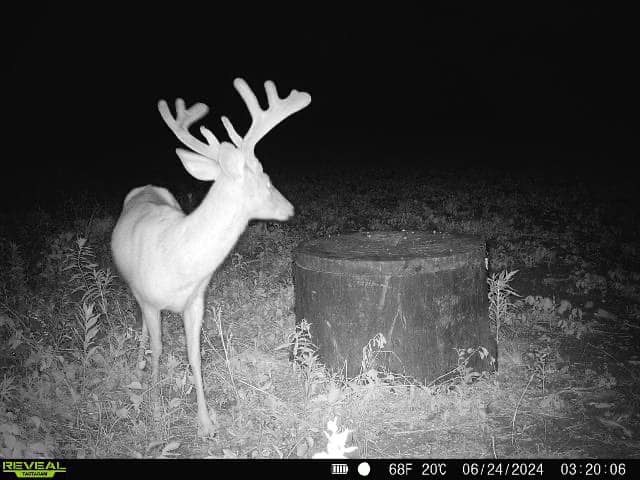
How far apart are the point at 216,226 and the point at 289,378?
1.27 m

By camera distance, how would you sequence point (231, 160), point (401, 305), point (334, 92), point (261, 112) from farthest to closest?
point (334, 92) < point (401, 305) < point (261, 112) < point (231, 160)

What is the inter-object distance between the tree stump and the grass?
0.33 ft

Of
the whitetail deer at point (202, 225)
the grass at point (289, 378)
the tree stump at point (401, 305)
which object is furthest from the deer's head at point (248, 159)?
the grass at point (289, 378)

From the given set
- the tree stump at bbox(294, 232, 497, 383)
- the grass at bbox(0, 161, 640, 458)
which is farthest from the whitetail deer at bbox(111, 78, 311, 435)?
the tree stump at bbox(294, 232, 497, 383)

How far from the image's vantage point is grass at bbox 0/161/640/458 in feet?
10.2

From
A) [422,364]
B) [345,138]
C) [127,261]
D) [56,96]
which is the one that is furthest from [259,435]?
[56,96]

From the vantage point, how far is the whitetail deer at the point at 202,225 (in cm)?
316

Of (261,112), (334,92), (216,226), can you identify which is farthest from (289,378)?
(334,92)

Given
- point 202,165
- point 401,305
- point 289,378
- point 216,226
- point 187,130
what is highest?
point 187,130

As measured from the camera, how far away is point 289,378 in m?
3.85

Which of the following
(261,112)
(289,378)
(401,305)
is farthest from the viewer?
(289,378)

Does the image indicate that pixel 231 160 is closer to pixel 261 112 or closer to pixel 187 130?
pixel 261 112

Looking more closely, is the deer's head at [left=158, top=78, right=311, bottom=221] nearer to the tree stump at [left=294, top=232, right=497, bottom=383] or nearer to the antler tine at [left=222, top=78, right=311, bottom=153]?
the antler tine at [left=222, top=78, right=311, bottom=153]

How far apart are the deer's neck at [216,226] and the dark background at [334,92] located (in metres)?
7.77
